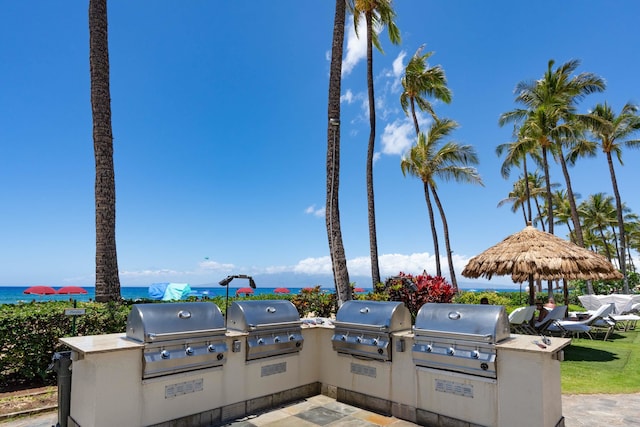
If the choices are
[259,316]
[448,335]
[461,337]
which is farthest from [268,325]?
[461,337]

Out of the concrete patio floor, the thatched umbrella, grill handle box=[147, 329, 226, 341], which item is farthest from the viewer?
the thatched umbrella

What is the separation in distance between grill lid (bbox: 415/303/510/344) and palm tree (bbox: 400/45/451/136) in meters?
19.3

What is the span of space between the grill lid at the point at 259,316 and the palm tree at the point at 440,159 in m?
17.8

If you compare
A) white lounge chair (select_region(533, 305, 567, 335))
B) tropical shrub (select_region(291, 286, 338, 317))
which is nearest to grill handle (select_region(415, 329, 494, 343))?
tropical shrub (select_region(291, 286, 338, 317))

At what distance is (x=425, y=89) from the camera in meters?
22.3

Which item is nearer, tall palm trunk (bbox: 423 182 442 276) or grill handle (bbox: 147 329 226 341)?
grill handle (bbox: 147 329 226 341)

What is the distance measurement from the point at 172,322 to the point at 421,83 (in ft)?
70.7

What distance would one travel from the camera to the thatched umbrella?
9.17m

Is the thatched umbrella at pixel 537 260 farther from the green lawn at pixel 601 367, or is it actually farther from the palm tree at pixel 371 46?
the palm tree at pixel 371 46

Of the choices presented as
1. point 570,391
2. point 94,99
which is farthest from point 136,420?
point 94,99

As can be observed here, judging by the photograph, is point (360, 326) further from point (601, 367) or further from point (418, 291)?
point (601, 367)

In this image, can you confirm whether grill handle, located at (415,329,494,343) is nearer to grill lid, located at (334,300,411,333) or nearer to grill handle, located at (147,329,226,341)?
grill lid, located at (334,300,411,333)

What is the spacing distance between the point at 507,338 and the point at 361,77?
565 inches

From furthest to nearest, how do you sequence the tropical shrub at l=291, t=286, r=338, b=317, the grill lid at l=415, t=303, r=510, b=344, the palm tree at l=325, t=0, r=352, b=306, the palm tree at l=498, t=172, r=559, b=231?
the palm tree at l=498, t=172, r=559, b=231 → the tropical shrub at l=291, t=286, r=338, b=317 → the palm tree at l=325, t=0, r=352, b=306 → the grill lid at l=415, t=303, r=510, b=344
